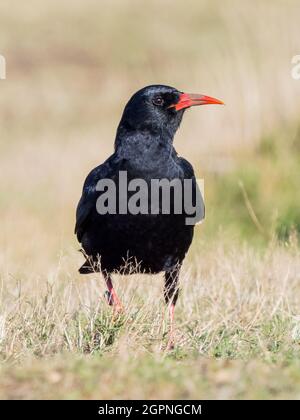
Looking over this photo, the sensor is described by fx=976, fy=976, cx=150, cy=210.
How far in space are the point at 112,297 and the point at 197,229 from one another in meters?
4.06

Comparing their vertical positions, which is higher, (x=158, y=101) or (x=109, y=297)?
(x=158, y=101)

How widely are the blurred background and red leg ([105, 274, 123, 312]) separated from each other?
1.63 ft

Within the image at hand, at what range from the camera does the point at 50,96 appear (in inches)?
877

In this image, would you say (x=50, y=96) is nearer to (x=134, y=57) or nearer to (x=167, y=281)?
(x=134, y=57)

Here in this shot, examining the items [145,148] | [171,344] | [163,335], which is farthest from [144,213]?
[171,344]

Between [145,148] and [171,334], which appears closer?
[171,334]

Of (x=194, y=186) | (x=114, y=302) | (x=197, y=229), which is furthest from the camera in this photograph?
(x=197, y=229)

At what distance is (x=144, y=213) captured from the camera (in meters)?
6.90

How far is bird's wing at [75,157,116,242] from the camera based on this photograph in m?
7.31

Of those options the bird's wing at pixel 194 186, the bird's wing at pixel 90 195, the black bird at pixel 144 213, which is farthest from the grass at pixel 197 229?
the bird's wing at pixel 194 186

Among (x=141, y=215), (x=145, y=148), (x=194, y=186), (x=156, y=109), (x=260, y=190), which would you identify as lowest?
(x=260, y=190)

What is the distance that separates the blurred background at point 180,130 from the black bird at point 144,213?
1.76ft

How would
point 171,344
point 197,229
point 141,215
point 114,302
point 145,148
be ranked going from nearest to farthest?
1. point 171,344
2. point 114,302
3. point 141,215
4. point 145,148
5. point 197,229

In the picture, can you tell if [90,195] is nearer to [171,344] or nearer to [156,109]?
[156,109]
